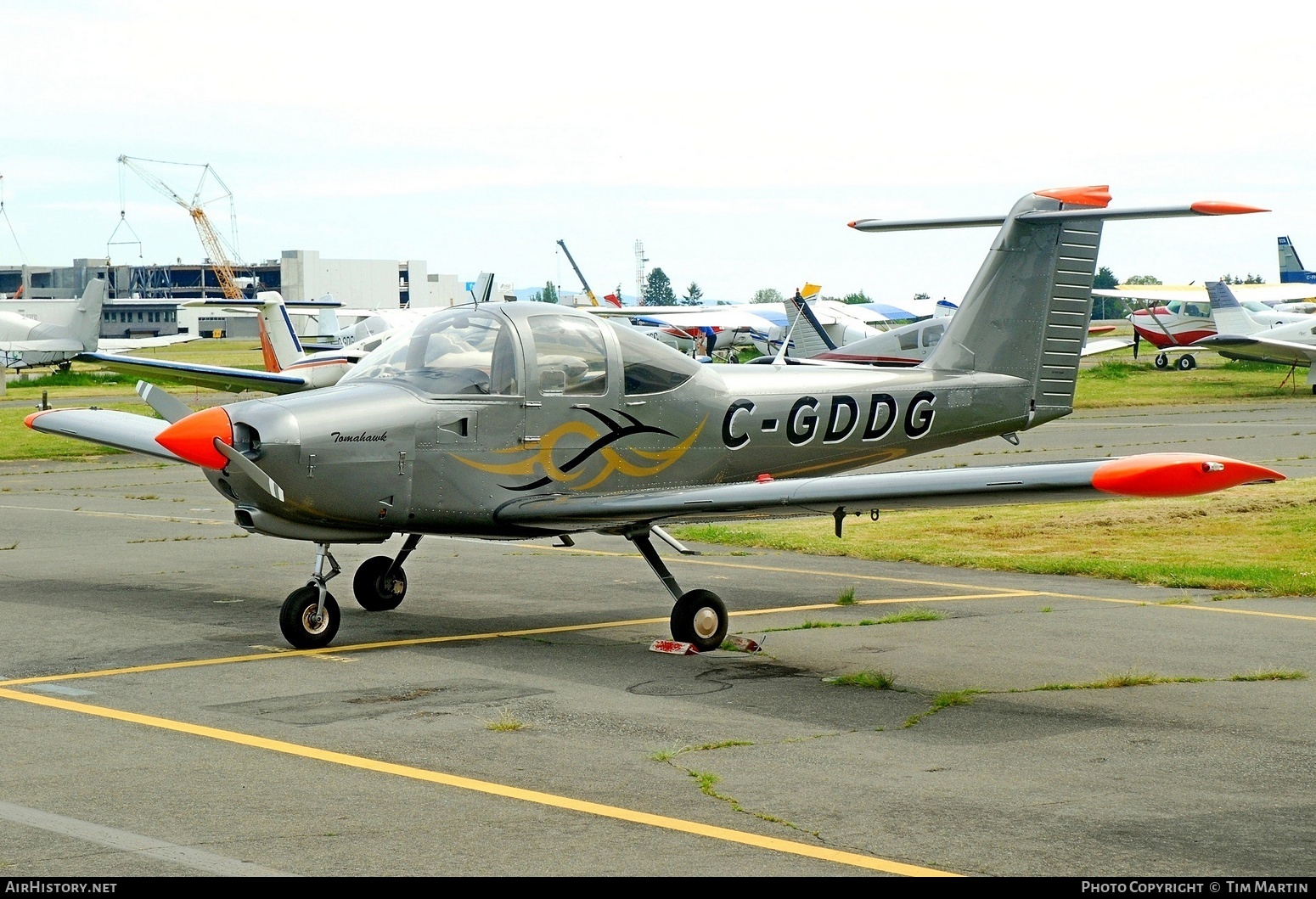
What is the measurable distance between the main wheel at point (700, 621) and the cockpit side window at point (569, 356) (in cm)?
174

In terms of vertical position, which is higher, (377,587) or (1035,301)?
(1035,301)

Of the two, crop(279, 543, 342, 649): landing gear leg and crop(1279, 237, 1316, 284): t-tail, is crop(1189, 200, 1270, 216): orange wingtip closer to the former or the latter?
crop(279, 543, 342, 649): landing gear leg

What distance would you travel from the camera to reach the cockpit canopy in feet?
33.5

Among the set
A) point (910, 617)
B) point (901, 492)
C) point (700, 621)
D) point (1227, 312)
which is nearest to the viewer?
point (901, 492)

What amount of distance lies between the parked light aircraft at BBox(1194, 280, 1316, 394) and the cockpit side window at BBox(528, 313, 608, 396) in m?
36.0

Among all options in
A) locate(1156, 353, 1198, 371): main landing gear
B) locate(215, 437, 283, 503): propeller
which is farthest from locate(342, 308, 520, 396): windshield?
locate(1156, 353, 1198, 371): main landing gear

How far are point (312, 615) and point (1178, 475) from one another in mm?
5596

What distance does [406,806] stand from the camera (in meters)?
6.01

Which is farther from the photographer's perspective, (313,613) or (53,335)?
(53,335)

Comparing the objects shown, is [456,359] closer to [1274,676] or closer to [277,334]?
[1274,676]

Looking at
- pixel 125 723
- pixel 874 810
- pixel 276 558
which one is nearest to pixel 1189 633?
pixel 874 810

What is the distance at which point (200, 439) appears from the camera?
365 inches

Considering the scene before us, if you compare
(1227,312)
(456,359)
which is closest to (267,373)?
(456,359)
